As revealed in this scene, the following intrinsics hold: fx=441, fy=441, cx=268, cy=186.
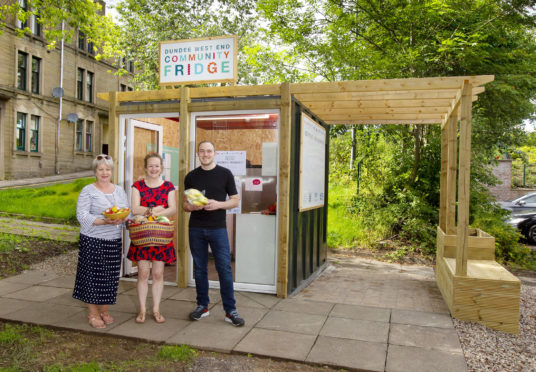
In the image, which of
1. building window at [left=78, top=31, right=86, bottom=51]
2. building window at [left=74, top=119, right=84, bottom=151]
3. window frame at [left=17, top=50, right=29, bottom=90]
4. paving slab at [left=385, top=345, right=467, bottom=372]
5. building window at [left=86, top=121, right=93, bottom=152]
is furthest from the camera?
building window at [left=86, top=121, right=93, bottom=152]

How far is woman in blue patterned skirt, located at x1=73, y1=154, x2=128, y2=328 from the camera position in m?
4.27

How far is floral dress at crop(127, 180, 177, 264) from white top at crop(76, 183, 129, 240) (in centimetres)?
24

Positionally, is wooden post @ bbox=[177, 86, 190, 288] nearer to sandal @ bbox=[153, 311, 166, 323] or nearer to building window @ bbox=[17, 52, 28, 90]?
sandal @ bbox=[153, 311, 166, 323]

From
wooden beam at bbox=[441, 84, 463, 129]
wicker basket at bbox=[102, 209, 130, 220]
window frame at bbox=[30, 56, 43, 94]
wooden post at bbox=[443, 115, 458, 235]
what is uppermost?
window frame at bbox=[30, 56, 43, 94]

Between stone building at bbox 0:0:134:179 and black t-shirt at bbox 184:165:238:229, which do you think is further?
stone building at bbox 0:0:134:179

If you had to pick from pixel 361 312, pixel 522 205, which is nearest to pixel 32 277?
pixel 361 312

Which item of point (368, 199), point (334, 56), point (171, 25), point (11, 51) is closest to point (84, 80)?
point (11, 51)

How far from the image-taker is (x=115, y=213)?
13.5ft

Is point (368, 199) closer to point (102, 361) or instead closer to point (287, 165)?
point (287, 165)

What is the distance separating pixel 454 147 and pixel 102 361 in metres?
5.18

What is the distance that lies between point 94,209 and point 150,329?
1318 millimetres

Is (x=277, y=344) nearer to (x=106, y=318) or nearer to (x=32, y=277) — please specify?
(x=106, y=318)

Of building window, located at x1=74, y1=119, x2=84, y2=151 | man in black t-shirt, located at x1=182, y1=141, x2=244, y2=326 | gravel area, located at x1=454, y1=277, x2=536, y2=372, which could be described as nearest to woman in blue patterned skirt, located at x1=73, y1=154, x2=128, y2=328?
man in black t-shirt, located at x1=182, y1=141, x2=244, y2=326

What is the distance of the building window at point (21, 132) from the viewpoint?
23.6 meters
